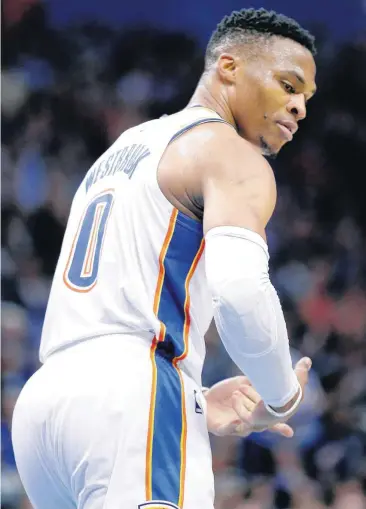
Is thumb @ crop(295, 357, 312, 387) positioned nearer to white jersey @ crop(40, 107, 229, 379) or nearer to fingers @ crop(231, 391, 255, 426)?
fingers @ crop(231, 391, 255, 426)

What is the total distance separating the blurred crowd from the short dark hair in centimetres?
326

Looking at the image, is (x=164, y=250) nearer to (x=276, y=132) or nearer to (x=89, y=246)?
(x=89, y=246)

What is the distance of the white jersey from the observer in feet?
7.53

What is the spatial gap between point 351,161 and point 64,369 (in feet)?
16.9

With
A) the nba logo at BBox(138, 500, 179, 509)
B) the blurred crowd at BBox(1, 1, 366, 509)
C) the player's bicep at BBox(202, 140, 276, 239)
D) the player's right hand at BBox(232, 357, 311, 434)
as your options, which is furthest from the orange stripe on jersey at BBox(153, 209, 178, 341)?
the blurred crowd at BBox(1, 1, 366, 509)

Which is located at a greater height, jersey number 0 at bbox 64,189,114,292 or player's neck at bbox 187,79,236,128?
player's neck at bbox 187,79,236,128

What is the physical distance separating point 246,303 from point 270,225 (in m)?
4.70

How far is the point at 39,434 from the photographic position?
2.27 m

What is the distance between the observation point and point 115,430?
213 cm

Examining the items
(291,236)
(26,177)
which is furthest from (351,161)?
(26,177)

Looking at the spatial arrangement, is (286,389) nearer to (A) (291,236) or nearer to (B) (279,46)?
(B) (279,46)

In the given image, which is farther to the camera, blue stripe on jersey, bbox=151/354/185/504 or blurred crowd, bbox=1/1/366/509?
blurred crowd, bbox=1/1/366/509

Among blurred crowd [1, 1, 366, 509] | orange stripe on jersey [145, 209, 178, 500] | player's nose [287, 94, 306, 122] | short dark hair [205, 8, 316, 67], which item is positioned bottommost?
blurred crowd [1, 1, 366, 509]

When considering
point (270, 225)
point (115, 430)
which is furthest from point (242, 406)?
point (270, 225)
